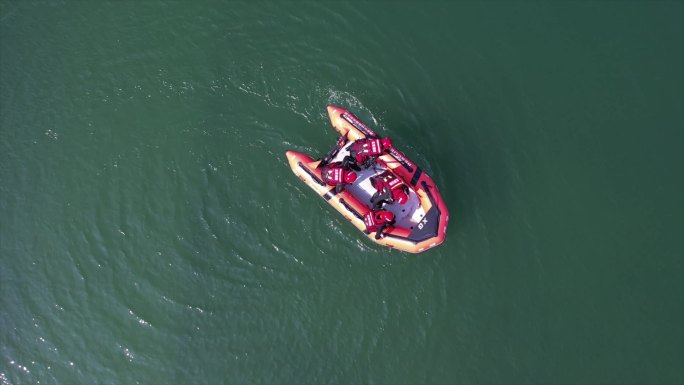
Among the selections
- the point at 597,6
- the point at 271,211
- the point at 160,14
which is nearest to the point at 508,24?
the point at 597,6

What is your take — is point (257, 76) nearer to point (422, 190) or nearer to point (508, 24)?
point (422, 190)

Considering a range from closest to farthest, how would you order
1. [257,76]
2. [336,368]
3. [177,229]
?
1. [336,368]
2. [177,229]
3. [257,76]

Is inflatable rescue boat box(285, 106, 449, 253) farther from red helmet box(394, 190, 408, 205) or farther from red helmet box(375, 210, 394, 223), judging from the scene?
red helmet box(375, 210, 394, 223)

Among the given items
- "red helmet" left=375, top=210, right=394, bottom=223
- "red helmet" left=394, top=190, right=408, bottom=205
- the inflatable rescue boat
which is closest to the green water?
the inflatable rescue boat

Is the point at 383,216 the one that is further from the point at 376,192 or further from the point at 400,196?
the point at 376,192

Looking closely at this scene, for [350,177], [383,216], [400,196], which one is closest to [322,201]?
[350,177]

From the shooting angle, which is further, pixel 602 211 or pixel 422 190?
pixel 602 211

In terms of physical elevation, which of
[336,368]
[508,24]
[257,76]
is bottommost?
[336,368]

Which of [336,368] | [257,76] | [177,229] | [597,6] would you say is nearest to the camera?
[336,368]
